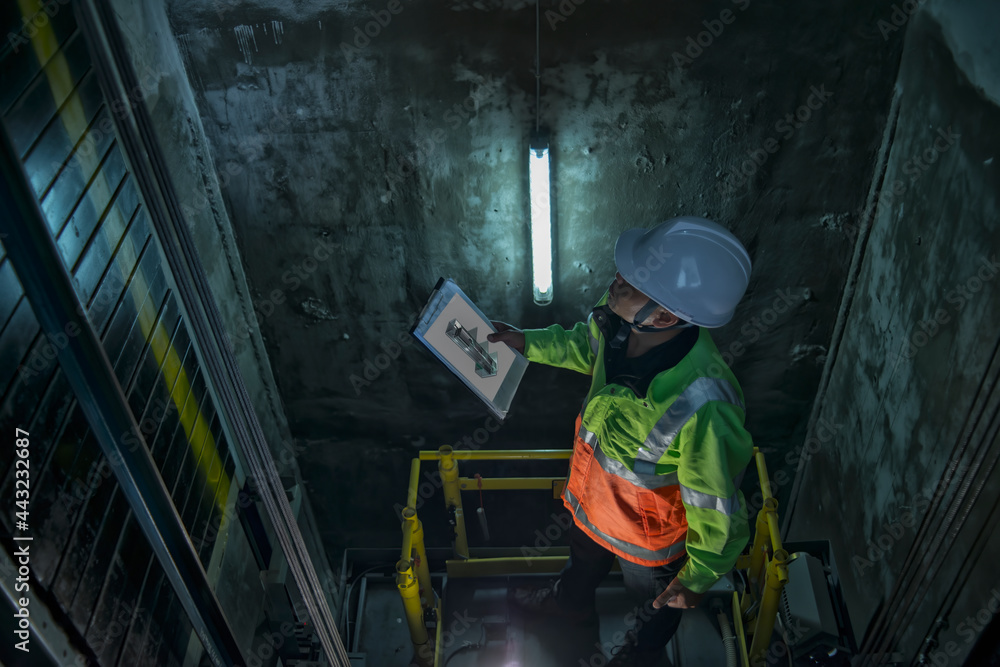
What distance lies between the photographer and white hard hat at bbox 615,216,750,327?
3.06 m

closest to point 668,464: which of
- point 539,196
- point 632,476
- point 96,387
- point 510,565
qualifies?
point 632,476

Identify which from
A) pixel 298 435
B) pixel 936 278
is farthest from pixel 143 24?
pixel 936 278

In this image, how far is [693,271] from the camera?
3.07m

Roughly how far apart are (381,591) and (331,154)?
3.03 metres

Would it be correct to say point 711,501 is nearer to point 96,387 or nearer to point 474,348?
point 474,348

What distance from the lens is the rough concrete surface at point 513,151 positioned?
11.8ft

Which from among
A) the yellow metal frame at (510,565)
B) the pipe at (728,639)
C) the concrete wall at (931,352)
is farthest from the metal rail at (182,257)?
the concrete wall at (931,352)

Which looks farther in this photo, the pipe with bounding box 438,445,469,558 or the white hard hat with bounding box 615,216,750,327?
the pipe with bounding box 438,445,469,558

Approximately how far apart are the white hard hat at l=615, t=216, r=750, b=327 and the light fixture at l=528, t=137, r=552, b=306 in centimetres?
81

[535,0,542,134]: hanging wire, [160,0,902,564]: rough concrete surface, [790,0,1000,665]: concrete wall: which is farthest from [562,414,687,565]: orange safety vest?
[535,0,542,134]: hanging wire

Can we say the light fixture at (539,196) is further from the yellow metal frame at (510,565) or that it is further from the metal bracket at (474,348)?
the yellow metal frame at (510,565)

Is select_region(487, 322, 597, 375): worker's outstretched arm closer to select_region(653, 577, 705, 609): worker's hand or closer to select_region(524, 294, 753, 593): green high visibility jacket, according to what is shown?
select_region(524, 294, 753, 593): green high visibility jacket

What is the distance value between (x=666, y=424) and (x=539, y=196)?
147 centimetres

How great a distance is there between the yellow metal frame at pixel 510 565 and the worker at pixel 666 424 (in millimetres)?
486
